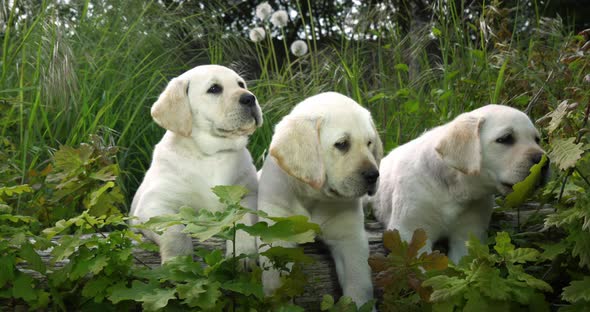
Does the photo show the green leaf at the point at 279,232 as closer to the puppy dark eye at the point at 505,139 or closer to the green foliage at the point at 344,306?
the green foliage at the point at 344,306

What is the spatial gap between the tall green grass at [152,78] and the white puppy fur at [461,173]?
815mm

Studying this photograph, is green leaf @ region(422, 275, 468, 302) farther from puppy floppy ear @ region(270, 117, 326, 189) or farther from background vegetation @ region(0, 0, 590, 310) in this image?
puppy floppy ear @ region(270, 117, 326, 189)

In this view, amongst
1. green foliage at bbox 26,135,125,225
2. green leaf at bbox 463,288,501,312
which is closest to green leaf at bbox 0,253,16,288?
green foliage at bbox 26,135,125,225

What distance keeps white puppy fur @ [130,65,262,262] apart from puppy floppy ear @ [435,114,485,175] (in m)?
0.91

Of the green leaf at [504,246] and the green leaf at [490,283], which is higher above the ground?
the green leaf at [504,246]

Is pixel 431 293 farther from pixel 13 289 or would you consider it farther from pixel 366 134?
pixel 13 289

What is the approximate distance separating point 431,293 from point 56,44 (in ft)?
8.86

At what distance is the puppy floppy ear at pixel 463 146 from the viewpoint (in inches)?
123

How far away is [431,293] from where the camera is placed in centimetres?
266

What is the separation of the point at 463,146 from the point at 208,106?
4.04 feet

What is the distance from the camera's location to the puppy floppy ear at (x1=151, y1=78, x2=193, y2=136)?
11.0 feet

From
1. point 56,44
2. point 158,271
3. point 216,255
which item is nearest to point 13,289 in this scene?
point 158,271

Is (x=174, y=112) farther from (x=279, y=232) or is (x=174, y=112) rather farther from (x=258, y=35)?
(x=258, y=35)

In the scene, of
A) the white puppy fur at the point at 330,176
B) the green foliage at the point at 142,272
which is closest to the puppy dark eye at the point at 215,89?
the white puppy fur at the point at 330,176
